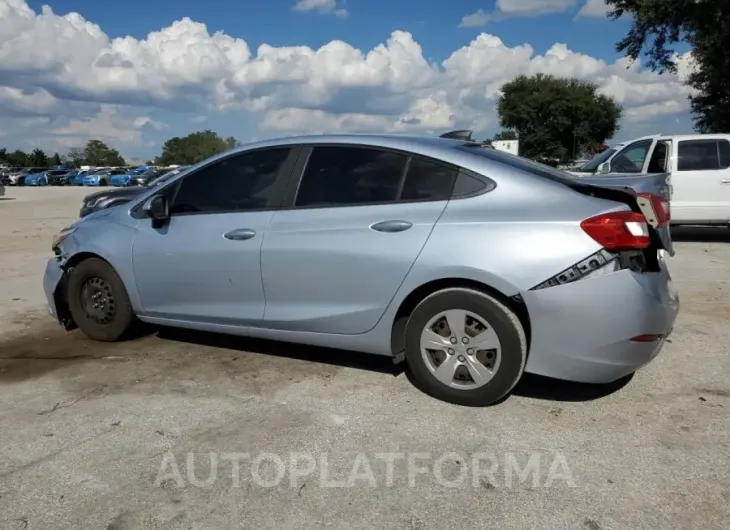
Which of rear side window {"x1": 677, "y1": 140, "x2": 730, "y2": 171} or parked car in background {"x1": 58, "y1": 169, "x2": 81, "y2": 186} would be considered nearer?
rear side window {"x1": 677, "y1": 140, "x2": 730, "y2": 171}

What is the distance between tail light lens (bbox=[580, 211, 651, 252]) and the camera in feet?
11.6

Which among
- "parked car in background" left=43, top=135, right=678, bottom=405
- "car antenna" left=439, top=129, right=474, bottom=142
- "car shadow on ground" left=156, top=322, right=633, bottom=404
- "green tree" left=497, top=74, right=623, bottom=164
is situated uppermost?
A: "green tree" left=497, top=74, right=623, bottom=164

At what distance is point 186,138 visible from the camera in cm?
12738

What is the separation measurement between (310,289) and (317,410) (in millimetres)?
805

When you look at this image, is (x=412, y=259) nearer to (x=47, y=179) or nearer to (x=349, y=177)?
(x=349, y=177)

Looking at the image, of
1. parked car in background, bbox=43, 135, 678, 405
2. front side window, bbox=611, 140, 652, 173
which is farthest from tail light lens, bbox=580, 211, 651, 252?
front side window, bbox=611, 140, 652, 173

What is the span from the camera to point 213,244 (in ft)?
15.1

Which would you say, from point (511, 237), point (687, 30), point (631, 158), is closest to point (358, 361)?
point (511, 237)

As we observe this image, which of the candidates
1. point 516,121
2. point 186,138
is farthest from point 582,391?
point 186,138

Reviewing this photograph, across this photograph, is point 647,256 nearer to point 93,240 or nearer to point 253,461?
point 253,461

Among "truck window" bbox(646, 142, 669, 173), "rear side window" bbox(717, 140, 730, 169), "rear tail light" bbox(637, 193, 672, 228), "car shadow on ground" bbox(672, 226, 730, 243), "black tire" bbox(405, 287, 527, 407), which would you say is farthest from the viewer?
"car shadow on ground" bbox(672, 226, 730, 243)

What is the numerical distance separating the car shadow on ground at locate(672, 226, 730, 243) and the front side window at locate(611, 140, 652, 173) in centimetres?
173

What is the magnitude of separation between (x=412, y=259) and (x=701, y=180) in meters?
8.86

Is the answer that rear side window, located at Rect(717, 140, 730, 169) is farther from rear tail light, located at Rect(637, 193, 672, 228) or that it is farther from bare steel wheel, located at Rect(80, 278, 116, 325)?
bare steel wheel, located at Rect(80, 278, 116, 325)
